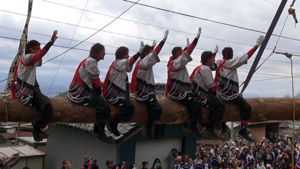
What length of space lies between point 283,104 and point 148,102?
307cm

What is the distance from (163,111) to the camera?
19.8 ft

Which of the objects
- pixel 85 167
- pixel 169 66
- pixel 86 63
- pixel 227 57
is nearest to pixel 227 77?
pixel 227 57

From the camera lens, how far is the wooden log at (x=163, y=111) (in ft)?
16.5

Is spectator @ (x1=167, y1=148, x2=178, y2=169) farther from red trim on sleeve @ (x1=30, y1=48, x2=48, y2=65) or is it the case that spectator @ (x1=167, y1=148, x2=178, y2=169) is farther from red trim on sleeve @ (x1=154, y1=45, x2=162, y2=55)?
red trim on sleeve @ (x1=30, y1=48, x2=48, y2=65)

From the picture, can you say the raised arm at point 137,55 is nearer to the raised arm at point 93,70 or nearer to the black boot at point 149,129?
the raised arm at point 93,70

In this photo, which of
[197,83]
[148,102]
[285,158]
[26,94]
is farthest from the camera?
[285,158]

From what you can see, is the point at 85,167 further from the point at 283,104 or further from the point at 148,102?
the point at 283,104

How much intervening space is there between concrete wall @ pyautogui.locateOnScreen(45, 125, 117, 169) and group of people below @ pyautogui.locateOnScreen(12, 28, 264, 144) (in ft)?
15.7

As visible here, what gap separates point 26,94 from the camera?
4910mm

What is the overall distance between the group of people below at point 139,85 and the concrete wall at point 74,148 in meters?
4.78

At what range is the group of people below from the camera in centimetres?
493

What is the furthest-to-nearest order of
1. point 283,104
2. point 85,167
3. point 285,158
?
point 285,158 < point 85,167 < point 283,104

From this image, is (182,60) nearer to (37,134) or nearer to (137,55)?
(137,55)

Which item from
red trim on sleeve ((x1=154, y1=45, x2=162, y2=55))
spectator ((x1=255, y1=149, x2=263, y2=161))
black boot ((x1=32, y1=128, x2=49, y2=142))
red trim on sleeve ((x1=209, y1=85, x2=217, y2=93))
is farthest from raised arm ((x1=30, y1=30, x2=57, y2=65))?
spectator ((x1=255, y1=149, x2=263, y2=161))
